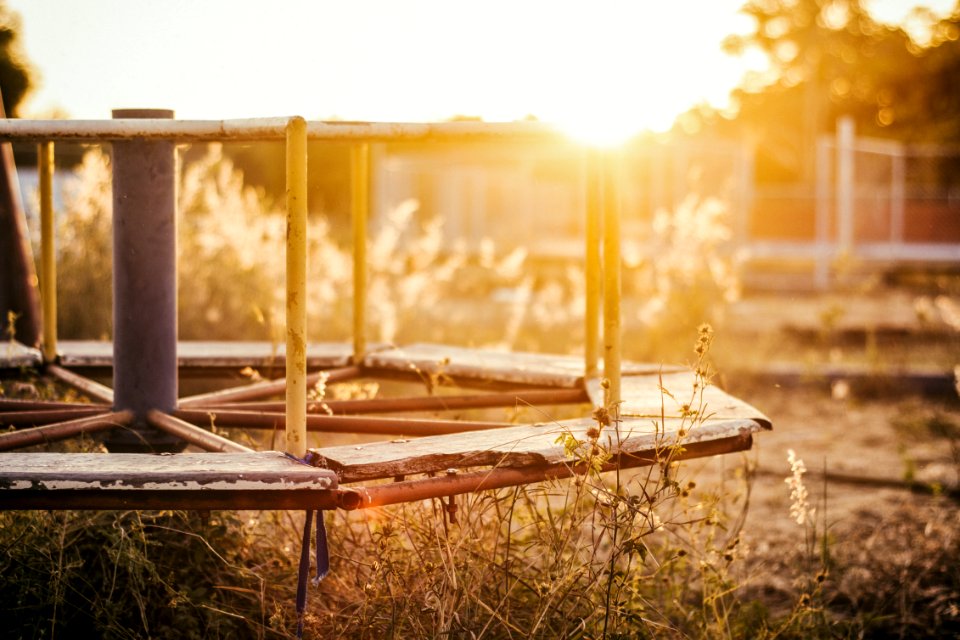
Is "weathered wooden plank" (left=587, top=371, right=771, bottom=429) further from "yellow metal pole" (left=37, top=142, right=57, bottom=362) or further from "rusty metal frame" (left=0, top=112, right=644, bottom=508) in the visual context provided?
"yellow metal pole" (left=37, top=142, right=57, bottom=362)

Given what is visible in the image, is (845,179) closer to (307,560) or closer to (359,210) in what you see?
(359,210)

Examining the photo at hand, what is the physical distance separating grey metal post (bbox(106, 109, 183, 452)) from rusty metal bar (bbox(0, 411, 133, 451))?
5cm

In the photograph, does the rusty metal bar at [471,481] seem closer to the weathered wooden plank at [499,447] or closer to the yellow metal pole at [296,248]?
the weathered wooden plank at [499,447]

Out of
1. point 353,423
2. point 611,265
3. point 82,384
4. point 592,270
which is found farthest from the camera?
point 82,384

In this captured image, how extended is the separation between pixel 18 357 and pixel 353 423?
4.09ft

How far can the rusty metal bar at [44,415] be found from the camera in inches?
98.3

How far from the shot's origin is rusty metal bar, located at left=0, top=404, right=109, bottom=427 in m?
2.50

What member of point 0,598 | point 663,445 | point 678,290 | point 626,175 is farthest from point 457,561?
point 626,175

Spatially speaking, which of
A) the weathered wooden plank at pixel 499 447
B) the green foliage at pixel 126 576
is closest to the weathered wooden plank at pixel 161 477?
the weathered wooden plank at pixel 499 447

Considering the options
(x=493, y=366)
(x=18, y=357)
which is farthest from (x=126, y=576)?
(x=493, y=366)

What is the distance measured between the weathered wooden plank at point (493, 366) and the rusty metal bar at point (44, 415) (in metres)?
0.83

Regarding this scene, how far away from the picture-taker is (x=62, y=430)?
7.58 feet

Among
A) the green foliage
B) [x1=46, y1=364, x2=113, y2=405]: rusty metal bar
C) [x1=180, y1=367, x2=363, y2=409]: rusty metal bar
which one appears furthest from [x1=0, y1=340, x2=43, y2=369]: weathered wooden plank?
the green foliage

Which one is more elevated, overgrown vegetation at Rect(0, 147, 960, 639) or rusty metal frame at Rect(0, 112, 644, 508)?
rusty metal frame at Rect(0, 112, 644, 508)
